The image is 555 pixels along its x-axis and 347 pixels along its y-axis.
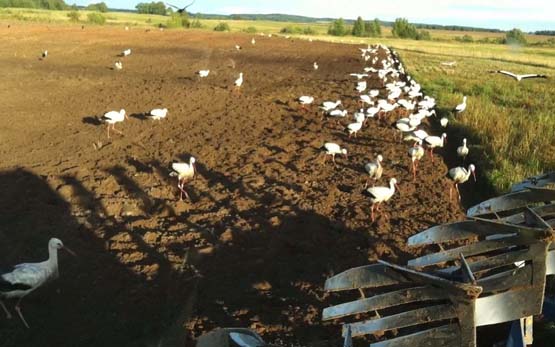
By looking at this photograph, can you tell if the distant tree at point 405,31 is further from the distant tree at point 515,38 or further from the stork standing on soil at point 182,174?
the stork standing on soil at point 182,174

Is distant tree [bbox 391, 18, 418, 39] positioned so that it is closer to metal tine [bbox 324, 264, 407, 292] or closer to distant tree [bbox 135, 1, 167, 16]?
distant tree [bbox 135, 1, 167, 16]

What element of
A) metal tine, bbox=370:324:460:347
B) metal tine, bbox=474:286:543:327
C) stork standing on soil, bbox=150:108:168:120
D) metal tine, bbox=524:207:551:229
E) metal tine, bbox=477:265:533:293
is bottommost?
stork standing on soil, bbox=150:108:168:120

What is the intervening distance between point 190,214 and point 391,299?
7496 mm

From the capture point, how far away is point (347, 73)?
1329 inches

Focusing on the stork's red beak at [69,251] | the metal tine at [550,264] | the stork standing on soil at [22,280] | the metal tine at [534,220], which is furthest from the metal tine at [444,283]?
the stork's red beak at [69,251]

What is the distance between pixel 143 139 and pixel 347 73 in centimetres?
2013

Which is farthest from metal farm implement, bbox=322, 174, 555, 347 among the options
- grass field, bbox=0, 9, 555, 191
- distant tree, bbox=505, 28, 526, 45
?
distant tree, bbox=505, 28, 526, 45

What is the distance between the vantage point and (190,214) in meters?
10.6

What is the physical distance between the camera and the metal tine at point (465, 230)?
12.4ft

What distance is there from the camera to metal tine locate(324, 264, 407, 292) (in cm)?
345

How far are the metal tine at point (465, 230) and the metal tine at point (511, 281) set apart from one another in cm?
30

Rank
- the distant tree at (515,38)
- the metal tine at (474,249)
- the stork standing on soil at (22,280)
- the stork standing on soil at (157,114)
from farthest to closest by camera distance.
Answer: the distant tree at (515,38) → the stork standing on soil at (157,114) → the stork standing on soil at (22,280) → the metal tine at (474,249)

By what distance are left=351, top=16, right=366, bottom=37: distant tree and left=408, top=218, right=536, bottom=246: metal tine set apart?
107837mm

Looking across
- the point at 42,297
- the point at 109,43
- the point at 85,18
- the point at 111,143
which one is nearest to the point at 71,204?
the point at 42,297
